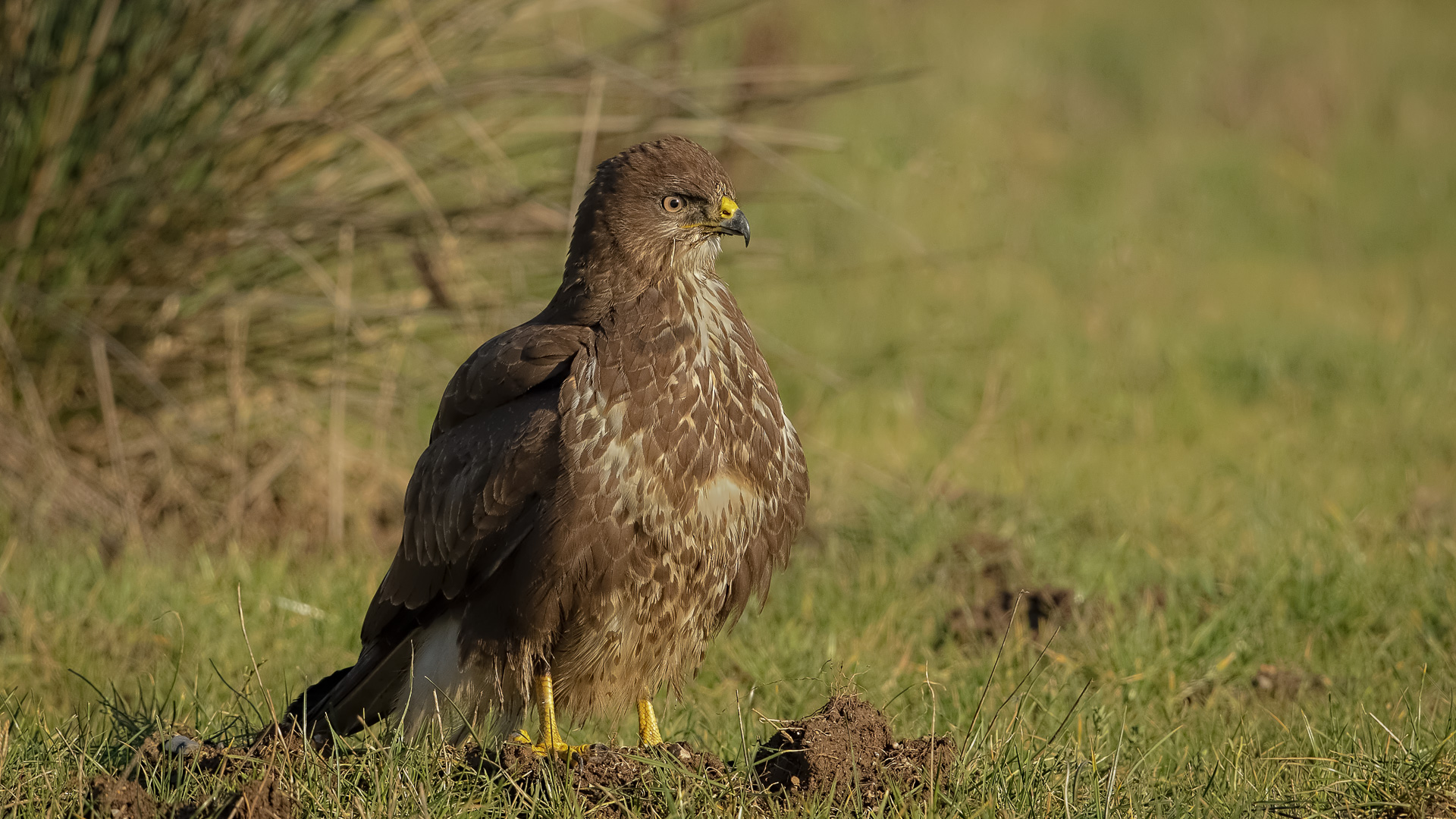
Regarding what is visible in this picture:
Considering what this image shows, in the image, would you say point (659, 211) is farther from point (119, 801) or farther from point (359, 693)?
point (119, 801)

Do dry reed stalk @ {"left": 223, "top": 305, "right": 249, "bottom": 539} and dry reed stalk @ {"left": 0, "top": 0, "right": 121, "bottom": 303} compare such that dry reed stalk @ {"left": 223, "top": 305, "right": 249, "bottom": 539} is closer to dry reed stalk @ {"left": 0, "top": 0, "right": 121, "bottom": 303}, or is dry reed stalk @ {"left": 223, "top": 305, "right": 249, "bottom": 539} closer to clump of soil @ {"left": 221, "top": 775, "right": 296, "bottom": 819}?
dry reed stalk @ {"left": 0, "top": 0, "right": 121, "bottom": 303}

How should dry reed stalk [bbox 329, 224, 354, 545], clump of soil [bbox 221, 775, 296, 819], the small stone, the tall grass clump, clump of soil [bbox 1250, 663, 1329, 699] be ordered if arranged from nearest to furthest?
clump of soil [bbox 221, 775, 296, 819], the small stone, clump of soil [bbox 1250, 663, 1329, 699], dry reed stalk [bbox 329, 224, 354, 545], the tall grass clump

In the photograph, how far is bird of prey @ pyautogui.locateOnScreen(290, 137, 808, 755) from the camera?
11.5 ft

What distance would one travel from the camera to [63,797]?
312cm

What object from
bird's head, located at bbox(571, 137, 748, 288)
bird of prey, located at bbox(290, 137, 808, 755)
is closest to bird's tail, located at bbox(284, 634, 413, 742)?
bird of prey, located at bbox(290, 137, 808, 755)

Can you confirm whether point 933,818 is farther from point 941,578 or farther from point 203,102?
point 203,102

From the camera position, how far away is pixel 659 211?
381cm

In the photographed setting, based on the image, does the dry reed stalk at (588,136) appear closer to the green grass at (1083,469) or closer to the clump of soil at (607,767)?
the green grass at (1083,469)

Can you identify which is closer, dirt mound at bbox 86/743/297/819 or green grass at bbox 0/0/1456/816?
dirt mound at bbox 86/743/297/819

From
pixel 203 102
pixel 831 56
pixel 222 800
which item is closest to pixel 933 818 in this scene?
pixel 222 800

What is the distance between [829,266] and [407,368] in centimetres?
399

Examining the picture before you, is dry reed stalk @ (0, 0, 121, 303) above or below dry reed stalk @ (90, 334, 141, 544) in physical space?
above

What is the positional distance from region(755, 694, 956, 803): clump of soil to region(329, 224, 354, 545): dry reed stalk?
8.75 ft

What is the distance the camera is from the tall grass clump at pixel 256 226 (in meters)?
5.45
